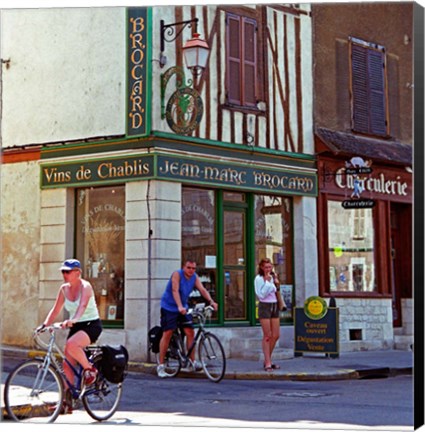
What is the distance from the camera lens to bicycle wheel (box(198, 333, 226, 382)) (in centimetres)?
1150

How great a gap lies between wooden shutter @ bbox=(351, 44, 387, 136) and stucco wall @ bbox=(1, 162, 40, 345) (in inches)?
226

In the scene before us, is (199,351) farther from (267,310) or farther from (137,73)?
(137,73)

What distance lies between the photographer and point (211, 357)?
454 inches

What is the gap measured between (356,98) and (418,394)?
8.35 metres

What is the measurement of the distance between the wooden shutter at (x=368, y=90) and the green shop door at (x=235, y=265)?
3.10 meters

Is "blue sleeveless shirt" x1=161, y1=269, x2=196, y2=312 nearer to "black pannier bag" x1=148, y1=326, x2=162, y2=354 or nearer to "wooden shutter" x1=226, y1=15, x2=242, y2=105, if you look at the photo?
"black pannier bag" x1=148, y1=326, x2=162, y2=354

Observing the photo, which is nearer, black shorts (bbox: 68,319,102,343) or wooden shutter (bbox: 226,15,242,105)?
black shorts (bbox: 68,319,102,343)

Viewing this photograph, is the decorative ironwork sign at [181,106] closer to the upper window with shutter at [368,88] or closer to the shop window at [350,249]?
the shop window at [350,249]

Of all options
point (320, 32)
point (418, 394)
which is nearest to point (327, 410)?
point (418, 394)

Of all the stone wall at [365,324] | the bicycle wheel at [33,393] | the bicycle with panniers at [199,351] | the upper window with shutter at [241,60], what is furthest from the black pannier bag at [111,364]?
the stone wall at [365,324]

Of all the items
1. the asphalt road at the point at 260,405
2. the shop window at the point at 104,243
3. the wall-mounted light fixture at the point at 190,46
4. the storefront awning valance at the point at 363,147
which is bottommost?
the asphalt road at the point at 260,405

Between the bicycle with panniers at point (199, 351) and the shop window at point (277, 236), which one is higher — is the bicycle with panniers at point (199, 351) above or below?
below

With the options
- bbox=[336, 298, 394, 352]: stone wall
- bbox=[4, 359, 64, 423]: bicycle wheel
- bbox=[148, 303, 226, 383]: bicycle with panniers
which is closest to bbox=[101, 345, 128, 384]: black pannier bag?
bbox=[4, 359, 64, 423]: bicycle wheel

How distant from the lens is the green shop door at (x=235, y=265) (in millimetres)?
14234
